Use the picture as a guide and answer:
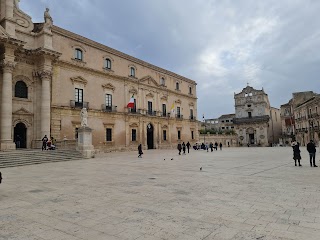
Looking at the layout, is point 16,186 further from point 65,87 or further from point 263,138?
point 263,138

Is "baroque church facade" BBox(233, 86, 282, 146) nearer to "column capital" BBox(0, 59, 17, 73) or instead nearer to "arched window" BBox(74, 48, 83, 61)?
"arched window" BBox(74, 48, 83, 61)

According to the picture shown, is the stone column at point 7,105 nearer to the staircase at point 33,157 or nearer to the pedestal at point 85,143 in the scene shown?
the staircase at point 33,157

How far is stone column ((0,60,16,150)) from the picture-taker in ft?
61.7

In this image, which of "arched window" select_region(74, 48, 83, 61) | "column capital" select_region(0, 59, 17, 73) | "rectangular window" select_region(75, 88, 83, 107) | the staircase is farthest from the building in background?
"column capital" select_region(0, 59, 17, 73)

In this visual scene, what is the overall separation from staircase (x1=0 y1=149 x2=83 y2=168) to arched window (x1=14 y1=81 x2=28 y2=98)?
628cm

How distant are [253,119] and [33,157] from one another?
54581 mm

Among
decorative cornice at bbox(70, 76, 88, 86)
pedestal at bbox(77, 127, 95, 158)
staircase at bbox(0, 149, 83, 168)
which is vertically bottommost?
staircase at bbox(0, 149, 83, 168)

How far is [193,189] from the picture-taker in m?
6.84

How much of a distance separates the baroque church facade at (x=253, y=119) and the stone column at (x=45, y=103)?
162 ft

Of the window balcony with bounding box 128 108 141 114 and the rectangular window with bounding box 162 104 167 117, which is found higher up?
the rectangular window with bounding box 162 104 167 117

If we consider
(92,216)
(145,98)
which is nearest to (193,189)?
(92,216)

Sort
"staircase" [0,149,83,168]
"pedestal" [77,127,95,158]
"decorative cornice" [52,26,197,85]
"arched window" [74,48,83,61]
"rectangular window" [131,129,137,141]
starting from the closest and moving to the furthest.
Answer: "staircase" [0,149,83,168]
"pedestal" [77,127,95,158]
"decorative cornice" [52,26,197,85]
"arched window" [74,48,83,61]
"rectangular window" [131,129,137,141]

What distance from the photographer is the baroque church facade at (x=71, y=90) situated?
808 inches

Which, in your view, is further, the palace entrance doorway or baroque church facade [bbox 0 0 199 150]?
the palace entrance doorway
